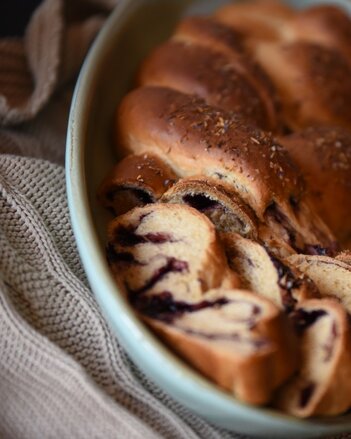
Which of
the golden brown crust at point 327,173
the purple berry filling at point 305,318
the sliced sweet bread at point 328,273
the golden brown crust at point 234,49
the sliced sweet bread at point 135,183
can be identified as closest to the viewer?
the purple berry filling at point 305,318

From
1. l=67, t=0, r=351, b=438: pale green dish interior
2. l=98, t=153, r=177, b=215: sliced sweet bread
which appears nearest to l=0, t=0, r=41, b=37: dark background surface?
l=67, t=0, r=351, b=438: pale green dish interior

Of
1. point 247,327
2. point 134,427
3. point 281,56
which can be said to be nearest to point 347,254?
point 247,327

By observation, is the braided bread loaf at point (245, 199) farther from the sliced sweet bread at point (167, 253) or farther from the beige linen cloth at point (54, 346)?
the beige linen cloth at point (54, 346)

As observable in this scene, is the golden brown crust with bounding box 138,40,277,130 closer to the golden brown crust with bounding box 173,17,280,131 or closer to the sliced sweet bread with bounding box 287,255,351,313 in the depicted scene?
the golden brown crust with bounding box 173,17,280,131

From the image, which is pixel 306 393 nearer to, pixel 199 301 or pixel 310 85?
pixel 199 301

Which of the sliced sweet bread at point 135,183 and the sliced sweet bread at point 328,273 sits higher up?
the sliced sweet bread at point 328,273

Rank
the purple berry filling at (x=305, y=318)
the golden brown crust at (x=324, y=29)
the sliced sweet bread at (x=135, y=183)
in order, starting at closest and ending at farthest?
the purple berry filling at (x=305, y=318), the sliced sweet bread at (x=135, y=183), the golden brown crust at (x=324, y=29)

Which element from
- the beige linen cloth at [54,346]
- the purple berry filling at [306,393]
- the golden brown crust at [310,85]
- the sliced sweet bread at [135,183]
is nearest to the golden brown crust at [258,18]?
the golden brown crust at [310,85]
